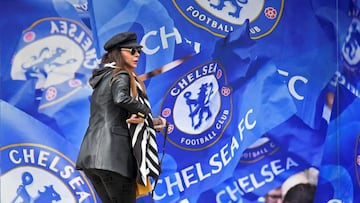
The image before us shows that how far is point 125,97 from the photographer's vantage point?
9.93 ft

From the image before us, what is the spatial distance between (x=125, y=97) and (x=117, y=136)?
18 centimetres

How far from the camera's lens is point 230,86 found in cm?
451

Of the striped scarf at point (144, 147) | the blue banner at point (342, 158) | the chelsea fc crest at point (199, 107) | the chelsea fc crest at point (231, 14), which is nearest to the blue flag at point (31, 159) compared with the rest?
the chelsea fc crest at point (199, 107)

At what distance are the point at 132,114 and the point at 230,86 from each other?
1.53m

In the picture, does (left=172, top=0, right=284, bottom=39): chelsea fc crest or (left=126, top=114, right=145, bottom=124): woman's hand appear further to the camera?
(left=172, top=0, right=284, bottom=39): chelsea fc crest

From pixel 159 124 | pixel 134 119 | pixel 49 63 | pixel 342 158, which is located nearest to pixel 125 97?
pixel 134 119

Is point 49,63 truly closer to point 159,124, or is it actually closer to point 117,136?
point 159,124

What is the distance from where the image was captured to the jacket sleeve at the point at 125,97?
3021 millimetres

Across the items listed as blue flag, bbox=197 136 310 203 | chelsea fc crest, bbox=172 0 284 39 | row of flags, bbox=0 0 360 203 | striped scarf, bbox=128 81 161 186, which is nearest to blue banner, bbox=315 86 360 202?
row of flags, bbox=0 0 360 203

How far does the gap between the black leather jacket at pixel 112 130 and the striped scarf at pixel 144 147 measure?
A: 0.11 feet

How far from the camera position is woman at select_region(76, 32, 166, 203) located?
3031mm

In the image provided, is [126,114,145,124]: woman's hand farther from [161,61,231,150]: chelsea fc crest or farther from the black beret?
[161,61,231,150]: chelsea fc crest

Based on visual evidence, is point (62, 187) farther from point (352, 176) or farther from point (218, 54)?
point (352, 176)

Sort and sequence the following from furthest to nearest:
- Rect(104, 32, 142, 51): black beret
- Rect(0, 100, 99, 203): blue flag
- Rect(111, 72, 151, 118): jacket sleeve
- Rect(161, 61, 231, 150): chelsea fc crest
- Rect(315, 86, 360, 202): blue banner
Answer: Rect(315, 86, 360, 202): blue banner, Rect(161, 61, 231, 150): chelsea fc crest, Rect(0, 100, 99, 203): blue flag, Rect(104, 32, 142, 51): black beret, Rect(111, 72, 151, 118): jacket sleeve
